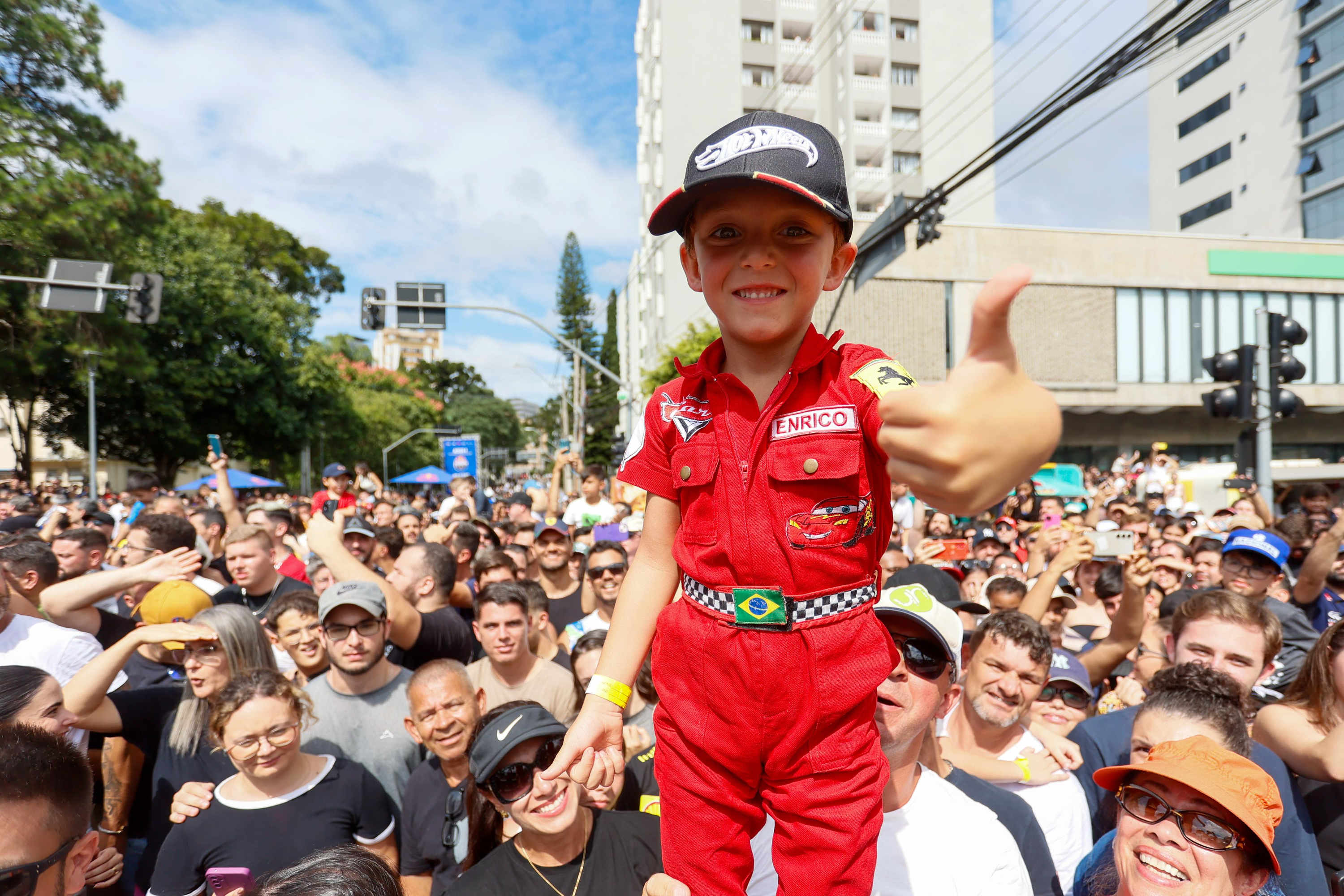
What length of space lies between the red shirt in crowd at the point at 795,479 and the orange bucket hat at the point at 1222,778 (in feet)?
3.88

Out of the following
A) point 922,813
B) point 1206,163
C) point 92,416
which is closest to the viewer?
point 922,813

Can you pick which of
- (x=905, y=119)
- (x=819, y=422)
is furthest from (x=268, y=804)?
(x=905, y=119)

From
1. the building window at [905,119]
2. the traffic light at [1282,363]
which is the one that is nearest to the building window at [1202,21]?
the traffic light at [1282,363]

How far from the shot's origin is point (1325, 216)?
1652 inches

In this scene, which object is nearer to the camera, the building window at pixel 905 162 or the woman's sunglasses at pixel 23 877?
the woman's sunglasses at pixel 23 877

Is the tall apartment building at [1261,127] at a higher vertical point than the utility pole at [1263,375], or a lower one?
higher

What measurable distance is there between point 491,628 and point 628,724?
1120mm

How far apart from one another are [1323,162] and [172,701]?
55.7 meters

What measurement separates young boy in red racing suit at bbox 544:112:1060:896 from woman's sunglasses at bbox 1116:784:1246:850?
1076 millimetres

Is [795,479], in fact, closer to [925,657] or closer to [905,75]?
[925,657]

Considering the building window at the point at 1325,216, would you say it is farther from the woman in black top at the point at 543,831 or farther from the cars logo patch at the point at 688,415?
the cars logo patch at the point at 688,415

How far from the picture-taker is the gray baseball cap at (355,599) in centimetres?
436

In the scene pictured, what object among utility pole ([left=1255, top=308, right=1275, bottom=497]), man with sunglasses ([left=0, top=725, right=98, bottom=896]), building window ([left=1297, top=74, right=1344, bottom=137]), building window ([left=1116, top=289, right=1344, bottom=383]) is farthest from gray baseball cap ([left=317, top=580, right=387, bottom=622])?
building window ([left=1297, top=74, right=1344, bottom=137])

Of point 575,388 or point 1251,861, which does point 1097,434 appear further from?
point 1251,861
